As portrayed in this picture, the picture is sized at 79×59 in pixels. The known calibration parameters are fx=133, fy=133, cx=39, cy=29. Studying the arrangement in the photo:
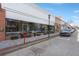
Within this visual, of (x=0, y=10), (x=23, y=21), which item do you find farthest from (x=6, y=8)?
(x=23, y=21)

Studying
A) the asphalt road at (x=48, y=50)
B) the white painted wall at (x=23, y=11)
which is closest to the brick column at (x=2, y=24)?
the white painted wall at (x=23, y=11)

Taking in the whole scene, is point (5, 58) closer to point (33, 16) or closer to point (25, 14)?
point (25, 14)

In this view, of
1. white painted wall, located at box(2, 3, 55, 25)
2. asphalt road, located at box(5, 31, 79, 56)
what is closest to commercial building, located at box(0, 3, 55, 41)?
white painted wall, located at box(2, 3, 55, 25)

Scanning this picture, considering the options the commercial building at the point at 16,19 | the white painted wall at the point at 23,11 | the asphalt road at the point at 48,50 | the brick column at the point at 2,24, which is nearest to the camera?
the asphalt road at the point at 48,50

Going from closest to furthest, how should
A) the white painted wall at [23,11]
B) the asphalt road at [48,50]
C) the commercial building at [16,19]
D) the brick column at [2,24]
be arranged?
the asphalt road at [48,50], the brick column at [2,24], the commercial building at [16,19], the white painted wall at [23,11]

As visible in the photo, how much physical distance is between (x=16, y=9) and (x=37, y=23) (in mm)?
7074

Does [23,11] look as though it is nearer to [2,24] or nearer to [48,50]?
[2,24]

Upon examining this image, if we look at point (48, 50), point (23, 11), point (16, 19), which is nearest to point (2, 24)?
point (16, 19)

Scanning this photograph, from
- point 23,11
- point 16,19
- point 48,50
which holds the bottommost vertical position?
point 48,50

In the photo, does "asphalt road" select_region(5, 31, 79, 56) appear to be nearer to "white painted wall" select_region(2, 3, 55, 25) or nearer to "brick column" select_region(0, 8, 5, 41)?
"brick column" select_region(0, 8, 5, 41)

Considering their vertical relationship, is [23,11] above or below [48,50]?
above

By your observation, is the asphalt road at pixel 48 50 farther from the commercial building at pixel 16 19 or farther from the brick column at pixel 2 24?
the commercial building at pixel 16 19

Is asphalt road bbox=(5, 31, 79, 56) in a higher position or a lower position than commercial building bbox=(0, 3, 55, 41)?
lower

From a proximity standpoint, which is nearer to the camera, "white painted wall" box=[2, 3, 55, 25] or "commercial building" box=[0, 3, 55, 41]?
"commercial building" box=[0, 3, 55, 41]
